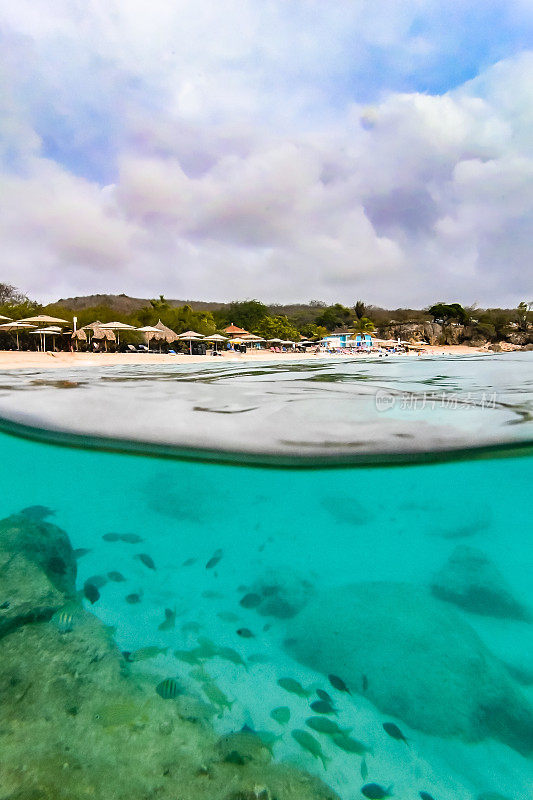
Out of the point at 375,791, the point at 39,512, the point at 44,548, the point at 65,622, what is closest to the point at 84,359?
the point at 39,512

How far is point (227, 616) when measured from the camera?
3.41 m

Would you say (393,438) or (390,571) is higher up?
(393,438)

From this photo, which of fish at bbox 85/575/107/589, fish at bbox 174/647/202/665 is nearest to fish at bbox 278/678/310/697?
fish at bbox 174/647/202/665

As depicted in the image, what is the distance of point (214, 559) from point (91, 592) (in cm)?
129

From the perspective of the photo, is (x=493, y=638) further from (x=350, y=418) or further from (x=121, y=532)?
(x=121, y=532)

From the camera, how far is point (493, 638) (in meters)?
3.20

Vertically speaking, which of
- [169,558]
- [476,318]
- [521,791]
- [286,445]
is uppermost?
[476,318]

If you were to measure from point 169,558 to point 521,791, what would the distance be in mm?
3744

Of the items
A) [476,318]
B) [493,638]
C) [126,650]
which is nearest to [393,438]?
[493,638]

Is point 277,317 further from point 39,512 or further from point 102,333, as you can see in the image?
point 39,512

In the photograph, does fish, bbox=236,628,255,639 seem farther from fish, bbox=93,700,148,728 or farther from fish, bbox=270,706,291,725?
fish, bbox=93,700,148,728

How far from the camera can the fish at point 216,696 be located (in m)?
2.39

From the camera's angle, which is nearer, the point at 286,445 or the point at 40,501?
the point at 286,445

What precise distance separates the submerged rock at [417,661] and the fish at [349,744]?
1.11 feet
